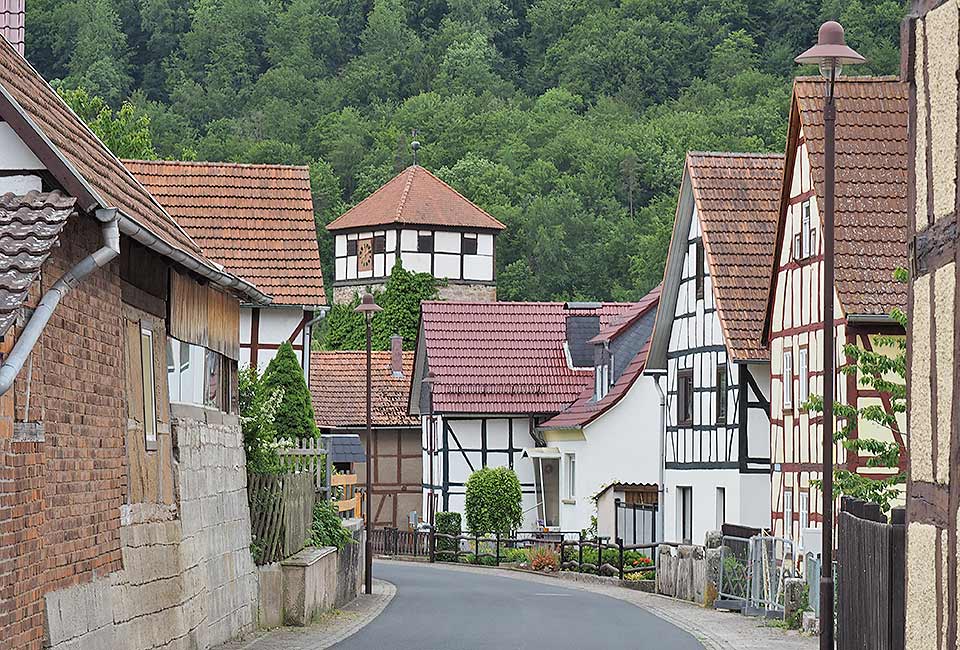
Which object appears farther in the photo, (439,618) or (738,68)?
(738,68)

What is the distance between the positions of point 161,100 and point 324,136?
1735 cm

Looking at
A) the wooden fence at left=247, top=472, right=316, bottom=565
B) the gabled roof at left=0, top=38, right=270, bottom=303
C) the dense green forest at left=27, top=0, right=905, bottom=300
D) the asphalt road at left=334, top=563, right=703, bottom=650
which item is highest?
the dense green forest at left=27, top=0, right=905, bottom=300

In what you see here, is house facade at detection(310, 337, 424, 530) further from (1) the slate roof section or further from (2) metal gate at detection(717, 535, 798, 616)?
(2) metal gate at detection(717, 535, 798, 616)

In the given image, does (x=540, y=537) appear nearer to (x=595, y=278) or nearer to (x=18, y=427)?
(x=18, y=427)

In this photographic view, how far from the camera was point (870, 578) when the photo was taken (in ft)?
47.5

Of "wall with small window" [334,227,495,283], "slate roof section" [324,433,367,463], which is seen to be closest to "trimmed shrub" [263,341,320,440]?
"slate roof section" [324,433,367,463]

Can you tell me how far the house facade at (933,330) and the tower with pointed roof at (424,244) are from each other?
60997 mm

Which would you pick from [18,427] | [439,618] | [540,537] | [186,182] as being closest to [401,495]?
[540,537]

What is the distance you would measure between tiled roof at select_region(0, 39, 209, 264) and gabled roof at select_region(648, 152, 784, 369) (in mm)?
16082

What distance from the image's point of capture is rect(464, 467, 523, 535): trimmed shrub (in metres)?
48.2

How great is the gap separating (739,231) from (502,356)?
19048 millimetres

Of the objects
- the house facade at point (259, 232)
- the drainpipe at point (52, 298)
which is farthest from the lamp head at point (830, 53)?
the house facade at point (259, 232)

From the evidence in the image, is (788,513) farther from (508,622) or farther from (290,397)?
(290,397)

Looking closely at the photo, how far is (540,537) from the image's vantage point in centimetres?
4662
